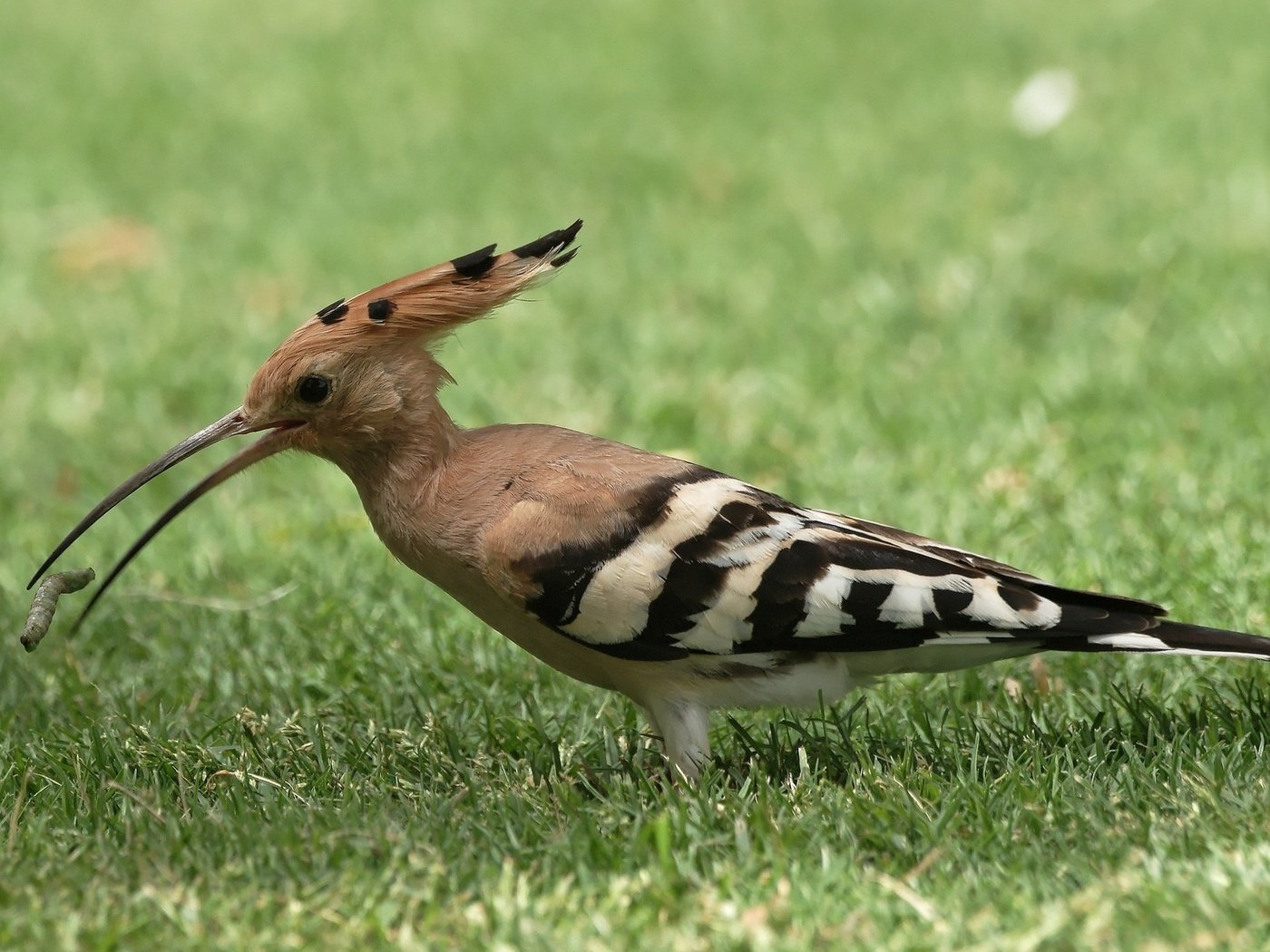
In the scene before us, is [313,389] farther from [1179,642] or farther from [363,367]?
[1179,642]

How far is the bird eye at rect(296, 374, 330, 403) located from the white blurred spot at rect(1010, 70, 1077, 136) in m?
6.36

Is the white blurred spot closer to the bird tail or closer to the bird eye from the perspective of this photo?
the bird tail

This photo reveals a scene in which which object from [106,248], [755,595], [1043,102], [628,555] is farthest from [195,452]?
[1043,102]

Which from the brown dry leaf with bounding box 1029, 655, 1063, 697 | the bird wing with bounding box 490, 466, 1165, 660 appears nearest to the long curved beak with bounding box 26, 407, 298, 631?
the bird wing with bounding box 490, 466, 1165, 660

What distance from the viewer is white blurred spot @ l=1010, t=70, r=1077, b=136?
9.12m

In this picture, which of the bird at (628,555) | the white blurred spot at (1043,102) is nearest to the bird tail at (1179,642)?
the bird at (628,555)

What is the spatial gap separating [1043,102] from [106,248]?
196 inches

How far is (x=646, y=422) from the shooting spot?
19.4 feet

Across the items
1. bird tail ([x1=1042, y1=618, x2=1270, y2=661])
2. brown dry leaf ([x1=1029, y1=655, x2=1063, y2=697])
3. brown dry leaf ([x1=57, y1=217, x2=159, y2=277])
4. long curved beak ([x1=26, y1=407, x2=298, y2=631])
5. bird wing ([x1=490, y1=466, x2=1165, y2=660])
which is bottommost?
brown dry leaf ([x1=1029, y1=655, x2=1063, y2=697])

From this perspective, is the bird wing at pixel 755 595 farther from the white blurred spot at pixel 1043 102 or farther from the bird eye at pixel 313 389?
the white blurred spot at pixel 1043 102

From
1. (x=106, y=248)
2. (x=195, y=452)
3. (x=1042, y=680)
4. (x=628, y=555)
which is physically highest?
(x=106, y=248)

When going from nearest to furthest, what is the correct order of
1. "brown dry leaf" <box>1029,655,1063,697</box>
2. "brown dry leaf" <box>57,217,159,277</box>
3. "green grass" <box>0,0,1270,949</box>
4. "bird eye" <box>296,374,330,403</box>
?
"green grass" <box>0,0,1270,949</box>
"bird eye" <box>296,374,330,403</box>
"brown dry leaf" <box>1029,655,1063,697</box>
"brown dry leaf" <box>57,217,159,277</box>

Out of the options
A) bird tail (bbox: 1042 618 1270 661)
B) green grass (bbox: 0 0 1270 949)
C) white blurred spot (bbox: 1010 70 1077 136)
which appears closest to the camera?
green grass (bbox: 0 0 1270 949)

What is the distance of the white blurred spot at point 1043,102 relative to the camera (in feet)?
29.9
